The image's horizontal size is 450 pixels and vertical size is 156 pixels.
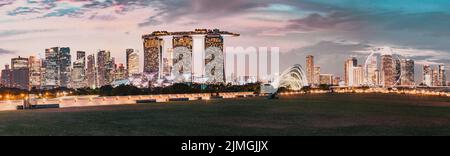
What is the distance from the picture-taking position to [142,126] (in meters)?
45.1

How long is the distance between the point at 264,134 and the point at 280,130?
4398 mm

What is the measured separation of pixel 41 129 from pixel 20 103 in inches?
1687
